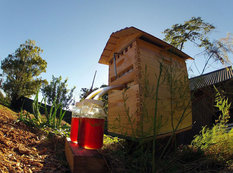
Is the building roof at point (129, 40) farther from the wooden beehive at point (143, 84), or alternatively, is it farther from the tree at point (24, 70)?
the tree at point (24, 70)

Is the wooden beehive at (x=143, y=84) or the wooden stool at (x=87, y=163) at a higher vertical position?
the wooden beehive at (x=143, y=84)

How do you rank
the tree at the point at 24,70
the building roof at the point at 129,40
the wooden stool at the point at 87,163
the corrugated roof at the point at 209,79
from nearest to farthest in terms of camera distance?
the wooden stool at the point at 87,163
the corrugated roof at the point at 209,79
the building roof at the point at 129,40
the tree at the point at 24,70

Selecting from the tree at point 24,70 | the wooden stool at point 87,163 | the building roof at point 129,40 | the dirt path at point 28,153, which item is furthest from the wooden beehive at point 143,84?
the tree at point 24,70

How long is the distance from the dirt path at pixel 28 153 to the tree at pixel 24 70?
429 inches

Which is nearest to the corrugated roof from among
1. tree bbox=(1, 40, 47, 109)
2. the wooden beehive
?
the wooden beehive

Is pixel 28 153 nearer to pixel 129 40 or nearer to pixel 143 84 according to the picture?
pixel 143 84

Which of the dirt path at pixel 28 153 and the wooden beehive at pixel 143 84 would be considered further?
the wooden beehive at pixel 143 84

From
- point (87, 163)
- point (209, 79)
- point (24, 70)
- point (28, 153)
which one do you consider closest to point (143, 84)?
point (87, 163)

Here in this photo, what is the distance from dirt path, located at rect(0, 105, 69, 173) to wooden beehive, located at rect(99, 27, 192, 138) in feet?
2.19

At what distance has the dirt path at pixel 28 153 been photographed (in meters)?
1.23

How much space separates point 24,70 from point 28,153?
12.3 m

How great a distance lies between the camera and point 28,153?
4.84 ft

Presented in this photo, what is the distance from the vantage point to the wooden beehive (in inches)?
65.4

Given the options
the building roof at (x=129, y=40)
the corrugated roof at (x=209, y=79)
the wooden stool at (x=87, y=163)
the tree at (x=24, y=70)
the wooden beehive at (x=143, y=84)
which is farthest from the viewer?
the tree at (x=24, y=70)
